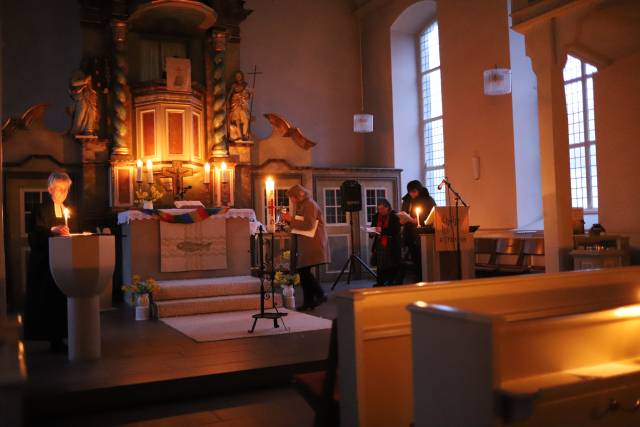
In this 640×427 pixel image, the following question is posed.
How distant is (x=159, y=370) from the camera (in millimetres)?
4656

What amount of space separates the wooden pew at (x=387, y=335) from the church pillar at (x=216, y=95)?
26.9ft

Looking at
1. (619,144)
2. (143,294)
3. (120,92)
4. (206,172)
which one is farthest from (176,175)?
(619,144)

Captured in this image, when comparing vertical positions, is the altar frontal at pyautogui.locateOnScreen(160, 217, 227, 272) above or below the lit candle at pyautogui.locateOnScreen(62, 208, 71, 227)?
below

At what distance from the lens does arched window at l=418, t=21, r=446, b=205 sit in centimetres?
1358

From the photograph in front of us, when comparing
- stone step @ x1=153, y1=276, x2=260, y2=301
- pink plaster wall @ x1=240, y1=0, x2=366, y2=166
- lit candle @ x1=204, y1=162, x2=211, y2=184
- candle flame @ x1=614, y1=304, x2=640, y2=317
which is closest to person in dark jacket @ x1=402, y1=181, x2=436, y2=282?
stone step @ x1=153, y1=276, x2=260, y2=301

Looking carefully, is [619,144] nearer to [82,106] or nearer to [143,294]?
[143,294]

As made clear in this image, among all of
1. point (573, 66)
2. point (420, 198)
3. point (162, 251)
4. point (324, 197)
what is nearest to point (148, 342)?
point (162, 251)

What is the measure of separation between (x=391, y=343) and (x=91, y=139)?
27.4 feet

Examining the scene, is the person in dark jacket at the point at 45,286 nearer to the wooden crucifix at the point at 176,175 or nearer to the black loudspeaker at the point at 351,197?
the wooden crucifix at the point at 176,175

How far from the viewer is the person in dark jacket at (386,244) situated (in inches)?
344

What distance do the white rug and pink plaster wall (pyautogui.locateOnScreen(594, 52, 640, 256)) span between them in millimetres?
4516

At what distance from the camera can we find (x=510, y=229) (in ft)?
35.0

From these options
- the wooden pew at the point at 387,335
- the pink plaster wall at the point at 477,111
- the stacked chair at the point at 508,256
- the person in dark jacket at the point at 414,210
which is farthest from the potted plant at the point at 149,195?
the wooden pew at the point at 387,335

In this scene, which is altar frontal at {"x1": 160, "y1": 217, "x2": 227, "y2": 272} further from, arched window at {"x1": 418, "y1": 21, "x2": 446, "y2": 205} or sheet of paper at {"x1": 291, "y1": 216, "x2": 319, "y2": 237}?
arched window at {"x1": 418, "y1": 21, "x2": 446, "y2": 205}
